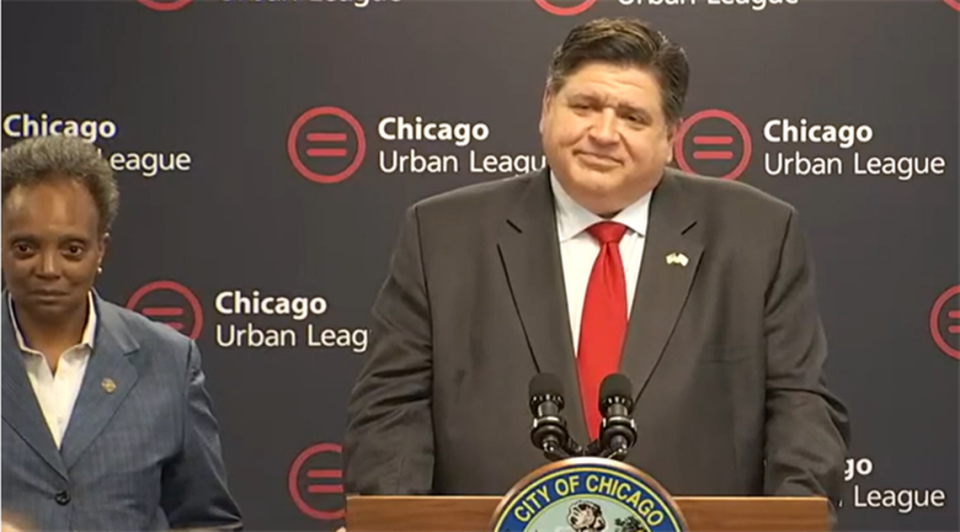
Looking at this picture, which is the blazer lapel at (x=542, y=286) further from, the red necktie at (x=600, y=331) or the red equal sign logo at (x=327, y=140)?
the red equal sign logo at (x=327, y=140)

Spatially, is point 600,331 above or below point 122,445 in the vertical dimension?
above

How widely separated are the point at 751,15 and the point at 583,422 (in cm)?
195

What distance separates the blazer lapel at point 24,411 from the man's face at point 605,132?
1.08m

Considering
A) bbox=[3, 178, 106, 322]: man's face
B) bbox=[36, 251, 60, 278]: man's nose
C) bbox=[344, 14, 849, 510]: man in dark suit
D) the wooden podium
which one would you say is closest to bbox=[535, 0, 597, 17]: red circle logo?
bbox=[344, 14, 849, 510]: man in dark suit

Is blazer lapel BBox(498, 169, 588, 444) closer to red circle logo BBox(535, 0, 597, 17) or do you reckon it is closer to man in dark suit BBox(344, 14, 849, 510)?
man in dark suit BBox(344, 14, 849, 510)

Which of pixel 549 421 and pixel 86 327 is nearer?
pixel 549 421

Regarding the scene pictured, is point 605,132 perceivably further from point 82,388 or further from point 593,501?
point 82,388

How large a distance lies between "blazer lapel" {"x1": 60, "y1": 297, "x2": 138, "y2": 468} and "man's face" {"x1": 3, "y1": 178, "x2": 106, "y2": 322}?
0.28 ft

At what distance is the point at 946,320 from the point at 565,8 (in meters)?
1.32

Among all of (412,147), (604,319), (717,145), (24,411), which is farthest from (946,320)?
(24,411)

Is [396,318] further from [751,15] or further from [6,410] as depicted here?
[751,15]

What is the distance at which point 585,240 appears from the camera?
313 centimetres

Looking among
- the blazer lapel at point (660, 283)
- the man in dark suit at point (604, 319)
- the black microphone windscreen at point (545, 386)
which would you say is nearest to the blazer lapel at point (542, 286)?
the man in dark suit at point (604, 319)

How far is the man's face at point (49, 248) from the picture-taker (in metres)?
3.21
